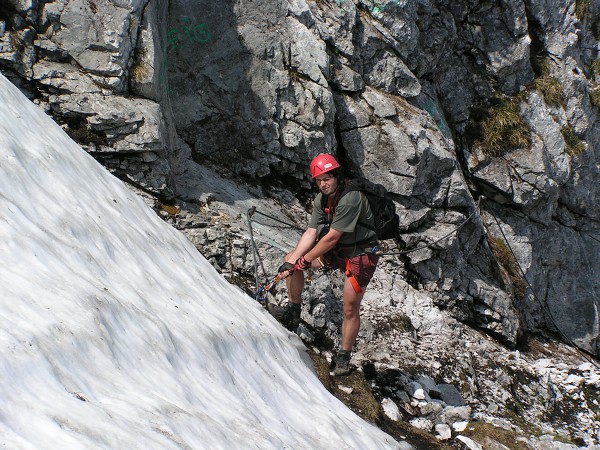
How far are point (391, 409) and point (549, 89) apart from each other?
12.3m

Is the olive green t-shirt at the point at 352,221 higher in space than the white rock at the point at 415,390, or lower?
higher

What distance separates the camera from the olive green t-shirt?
736 cm

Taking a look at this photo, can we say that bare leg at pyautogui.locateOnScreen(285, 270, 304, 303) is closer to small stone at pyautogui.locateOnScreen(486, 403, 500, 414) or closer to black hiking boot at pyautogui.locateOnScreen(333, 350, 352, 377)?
black hiking boot at pyautogui.locateOnScreen(333, 350, 352, 377)

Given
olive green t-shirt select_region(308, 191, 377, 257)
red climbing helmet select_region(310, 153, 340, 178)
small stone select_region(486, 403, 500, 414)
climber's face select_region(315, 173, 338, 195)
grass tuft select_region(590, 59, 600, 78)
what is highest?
grass tuft select_region(590, 59, 600, 78)

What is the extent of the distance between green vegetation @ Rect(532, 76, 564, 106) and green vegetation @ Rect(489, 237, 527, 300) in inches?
181

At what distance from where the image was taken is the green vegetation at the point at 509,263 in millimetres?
14500

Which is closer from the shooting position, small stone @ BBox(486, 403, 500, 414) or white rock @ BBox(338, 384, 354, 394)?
white rock @ BBox(338, 384, 354, 394)

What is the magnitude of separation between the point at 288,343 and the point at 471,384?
3.86 m

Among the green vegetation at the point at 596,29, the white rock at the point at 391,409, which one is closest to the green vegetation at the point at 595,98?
the green vegetation at the point at 596,29

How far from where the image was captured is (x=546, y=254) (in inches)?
641

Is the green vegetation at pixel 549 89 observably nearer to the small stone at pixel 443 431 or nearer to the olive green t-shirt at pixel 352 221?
the olive green t-shirt at pixel 352 221

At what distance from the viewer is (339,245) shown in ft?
25.3

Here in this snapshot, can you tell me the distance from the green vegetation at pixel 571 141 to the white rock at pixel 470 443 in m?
11.5

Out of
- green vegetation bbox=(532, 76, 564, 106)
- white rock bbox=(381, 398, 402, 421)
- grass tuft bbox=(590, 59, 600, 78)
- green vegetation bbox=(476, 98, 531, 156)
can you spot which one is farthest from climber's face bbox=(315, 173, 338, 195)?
grass tuft bbox=(590, 59, 600, 78)
